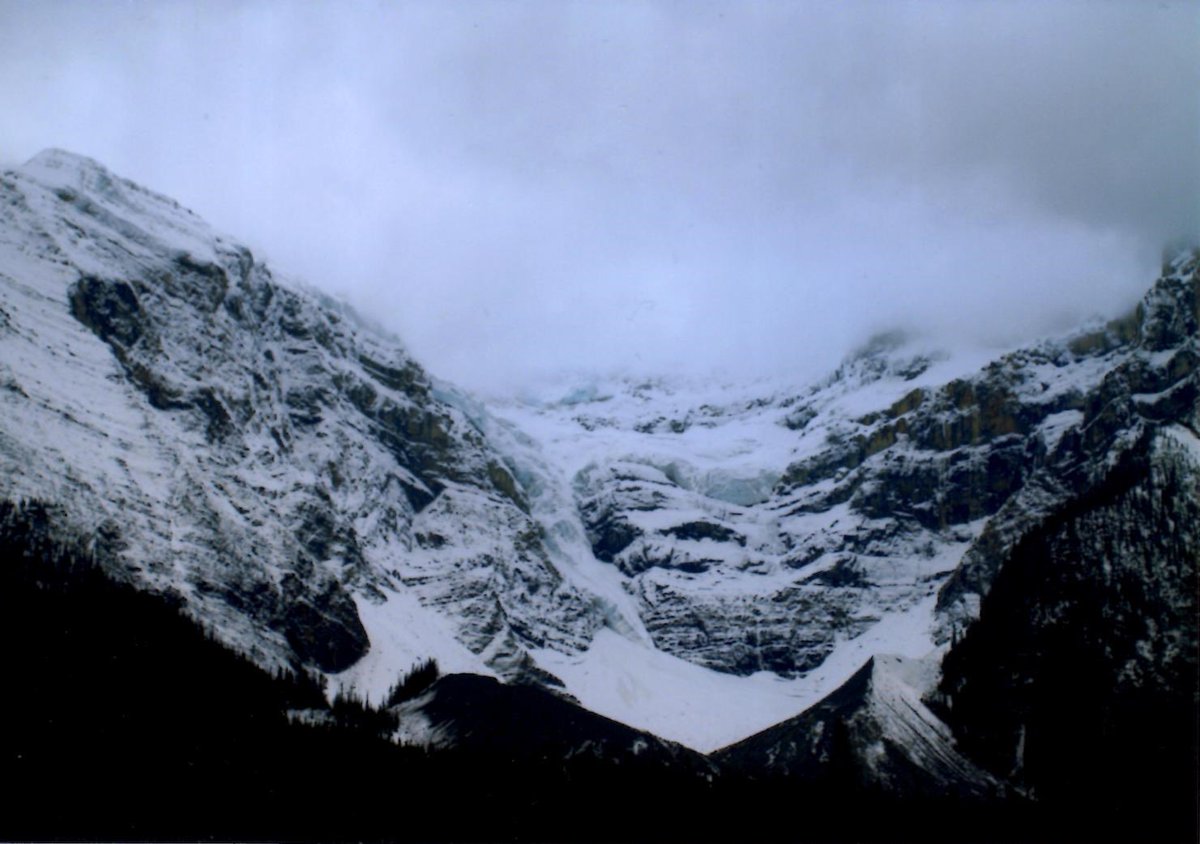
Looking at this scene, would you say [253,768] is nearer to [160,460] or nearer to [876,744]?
[160,460]

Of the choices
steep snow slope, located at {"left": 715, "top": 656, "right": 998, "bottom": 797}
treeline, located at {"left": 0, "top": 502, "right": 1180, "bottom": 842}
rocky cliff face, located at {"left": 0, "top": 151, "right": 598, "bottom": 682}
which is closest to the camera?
treeline, located at {"left": 0, "top": 502, "right": 1180, "bottom": 842}

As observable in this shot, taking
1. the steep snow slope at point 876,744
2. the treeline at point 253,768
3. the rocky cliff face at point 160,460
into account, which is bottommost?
the treeline at point 253,768

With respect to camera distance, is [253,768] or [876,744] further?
[876,744]

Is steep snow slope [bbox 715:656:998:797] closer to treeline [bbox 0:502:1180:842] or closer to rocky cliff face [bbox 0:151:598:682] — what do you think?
treeline [bbox 0:502:1180:842]

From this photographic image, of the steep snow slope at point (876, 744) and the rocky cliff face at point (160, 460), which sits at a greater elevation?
the rocky cliff face at point (160, 460)

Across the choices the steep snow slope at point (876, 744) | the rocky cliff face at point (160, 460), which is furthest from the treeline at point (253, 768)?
the rocky cliff face at point (160, 460)

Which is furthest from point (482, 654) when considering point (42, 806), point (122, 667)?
point (42, 806)

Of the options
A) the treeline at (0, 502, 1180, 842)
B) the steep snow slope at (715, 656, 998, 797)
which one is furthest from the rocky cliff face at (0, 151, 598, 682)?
the steep snow slope at (715, 656, 998, 797)

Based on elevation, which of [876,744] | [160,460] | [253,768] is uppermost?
[160,460]

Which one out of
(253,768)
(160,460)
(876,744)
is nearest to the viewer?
(253,768)

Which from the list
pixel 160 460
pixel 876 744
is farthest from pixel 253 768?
pixel 876 744

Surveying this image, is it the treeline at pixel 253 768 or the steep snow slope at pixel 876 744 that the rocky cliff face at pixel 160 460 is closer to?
the treeline at pixel 253 768

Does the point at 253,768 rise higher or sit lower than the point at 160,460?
lower
